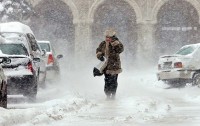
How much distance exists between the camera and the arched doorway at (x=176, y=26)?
38.8 m

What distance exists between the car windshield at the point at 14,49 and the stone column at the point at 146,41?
22.6 metres

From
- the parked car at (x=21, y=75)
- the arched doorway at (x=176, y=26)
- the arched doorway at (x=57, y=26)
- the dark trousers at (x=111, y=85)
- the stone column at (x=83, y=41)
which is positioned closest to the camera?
the parked car at (x=21, y=75)

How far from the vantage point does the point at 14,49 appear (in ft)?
46.4

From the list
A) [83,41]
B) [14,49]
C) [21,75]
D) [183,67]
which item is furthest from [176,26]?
[21,75]

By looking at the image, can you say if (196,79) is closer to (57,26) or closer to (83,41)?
(83,41)

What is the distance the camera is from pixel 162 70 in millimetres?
19375

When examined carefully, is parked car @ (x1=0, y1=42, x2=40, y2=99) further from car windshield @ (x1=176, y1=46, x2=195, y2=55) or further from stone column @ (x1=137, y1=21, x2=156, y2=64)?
stone column @ (x1=137, y1=21, x2=156, y2=64)

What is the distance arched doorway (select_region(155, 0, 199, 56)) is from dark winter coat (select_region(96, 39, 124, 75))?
82.4 ft

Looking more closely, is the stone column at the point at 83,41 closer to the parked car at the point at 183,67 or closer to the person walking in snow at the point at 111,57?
the parked car at the point at 183,67

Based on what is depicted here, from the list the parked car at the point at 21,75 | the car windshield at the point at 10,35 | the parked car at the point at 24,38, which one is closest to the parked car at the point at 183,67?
the parked car at the point at 24,38

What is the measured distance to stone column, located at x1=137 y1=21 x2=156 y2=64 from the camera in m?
36.4

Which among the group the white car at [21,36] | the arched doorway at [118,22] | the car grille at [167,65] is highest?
the arched doorway at [118,22]

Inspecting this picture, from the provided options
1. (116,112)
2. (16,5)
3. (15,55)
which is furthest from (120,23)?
(116,112)

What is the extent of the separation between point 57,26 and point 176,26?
308 inches
